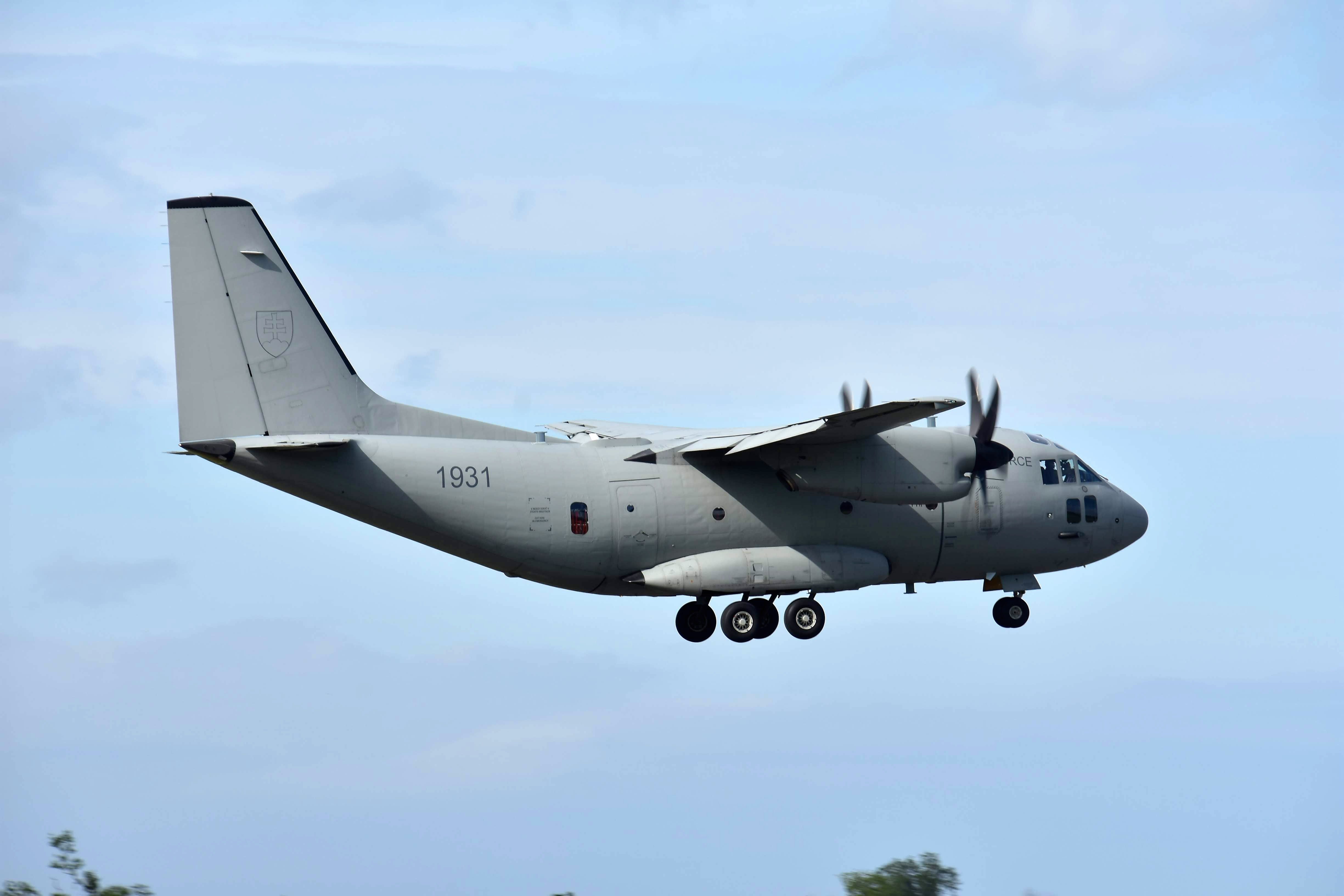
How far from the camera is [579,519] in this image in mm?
24672

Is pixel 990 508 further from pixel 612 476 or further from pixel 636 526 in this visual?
pixel 612 476

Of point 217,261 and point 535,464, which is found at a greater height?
point 217,261

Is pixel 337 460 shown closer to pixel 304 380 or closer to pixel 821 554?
pixel 304 380

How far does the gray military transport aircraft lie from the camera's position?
76.6 ft

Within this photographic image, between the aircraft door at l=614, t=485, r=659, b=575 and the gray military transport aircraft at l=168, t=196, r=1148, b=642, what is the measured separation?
31mm

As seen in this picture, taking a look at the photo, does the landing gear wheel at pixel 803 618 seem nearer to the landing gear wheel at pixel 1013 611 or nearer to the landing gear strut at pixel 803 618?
the landing gear strut at pixel 803 618

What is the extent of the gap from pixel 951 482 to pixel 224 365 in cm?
1223

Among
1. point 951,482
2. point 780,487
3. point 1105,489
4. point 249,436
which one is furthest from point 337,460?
point 1105,489

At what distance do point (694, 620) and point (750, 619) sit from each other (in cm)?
106

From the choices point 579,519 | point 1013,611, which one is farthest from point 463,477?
point 1013,611

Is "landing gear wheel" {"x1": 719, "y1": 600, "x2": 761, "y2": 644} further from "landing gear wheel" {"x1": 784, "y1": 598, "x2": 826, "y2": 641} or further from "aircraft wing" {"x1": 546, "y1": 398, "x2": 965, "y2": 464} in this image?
"aircraft wing" {"x1": 546, "y1": 398, "x2": 965, "y2": 464}

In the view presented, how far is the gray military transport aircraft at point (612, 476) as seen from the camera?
23.3 m

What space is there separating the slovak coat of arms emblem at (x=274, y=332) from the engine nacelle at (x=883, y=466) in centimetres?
807

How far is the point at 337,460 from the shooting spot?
918 inches
